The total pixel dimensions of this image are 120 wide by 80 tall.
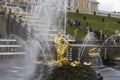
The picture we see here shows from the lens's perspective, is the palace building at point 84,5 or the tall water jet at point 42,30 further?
the palace building at point 84,5

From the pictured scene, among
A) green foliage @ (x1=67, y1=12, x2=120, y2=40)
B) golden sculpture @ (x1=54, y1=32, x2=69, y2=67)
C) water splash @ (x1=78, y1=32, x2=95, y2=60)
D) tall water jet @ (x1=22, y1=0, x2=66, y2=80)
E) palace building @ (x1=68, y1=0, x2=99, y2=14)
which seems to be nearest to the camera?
golden sculpture @ (x1=54, y1=32, x2=69, y2=67)

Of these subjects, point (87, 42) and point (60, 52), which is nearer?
point (60, 52)

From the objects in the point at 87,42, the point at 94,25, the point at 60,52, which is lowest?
the point at 87,42

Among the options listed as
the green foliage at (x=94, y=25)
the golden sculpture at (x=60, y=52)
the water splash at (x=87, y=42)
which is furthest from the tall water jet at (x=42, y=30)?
the golden sculpture at (x=60, y=52)

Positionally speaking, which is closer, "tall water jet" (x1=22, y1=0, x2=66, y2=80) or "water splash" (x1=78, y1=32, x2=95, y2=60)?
"tall water jet" (x1=22, y1=0, x2=66, y2=80)

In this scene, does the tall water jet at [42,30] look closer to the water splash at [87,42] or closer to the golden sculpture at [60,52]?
the water splash at [87,42]

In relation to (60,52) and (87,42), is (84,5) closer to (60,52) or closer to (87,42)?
(87,42)

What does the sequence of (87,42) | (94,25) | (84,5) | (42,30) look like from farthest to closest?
(84,5), (94,25), (42,30), (87,42)

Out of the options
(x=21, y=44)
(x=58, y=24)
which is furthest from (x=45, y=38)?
(x=58, y=24)

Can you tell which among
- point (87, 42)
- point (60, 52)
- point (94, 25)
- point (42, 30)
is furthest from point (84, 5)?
point (60, 52)

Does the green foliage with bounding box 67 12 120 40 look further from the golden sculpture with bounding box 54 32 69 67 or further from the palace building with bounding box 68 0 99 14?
the palace building with bounding box 68 0 99 14

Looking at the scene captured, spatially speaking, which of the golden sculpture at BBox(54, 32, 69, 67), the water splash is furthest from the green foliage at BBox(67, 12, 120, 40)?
the golden sculpture at BBox(54, 32, 69, 67)

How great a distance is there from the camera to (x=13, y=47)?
107 feet

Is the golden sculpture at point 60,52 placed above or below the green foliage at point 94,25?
above
